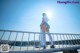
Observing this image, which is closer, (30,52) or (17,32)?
(30,52)

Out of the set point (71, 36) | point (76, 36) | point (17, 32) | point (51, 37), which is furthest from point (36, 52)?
point (76, 36)

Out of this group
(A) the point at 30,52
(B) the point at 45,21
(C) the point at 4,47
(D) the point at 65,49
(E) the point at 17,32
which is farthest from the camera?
(B) the point at 45,21

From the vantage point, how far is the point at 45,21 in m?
3.54

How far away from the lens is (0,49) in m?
1.66

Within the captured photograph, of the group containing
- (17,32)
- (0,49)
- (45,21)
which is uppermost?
(45,21)

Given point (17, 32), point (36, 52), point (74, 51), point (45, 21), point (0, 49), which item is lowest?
point (74, 51)

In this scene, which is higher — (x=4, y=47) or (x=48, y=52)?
(x=4, y=47)

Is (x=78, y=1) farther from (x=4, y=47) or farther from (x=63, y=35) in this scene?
(x=4, y=47)

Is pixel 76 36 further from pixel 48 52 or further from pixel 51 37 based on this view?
pixel 48 52

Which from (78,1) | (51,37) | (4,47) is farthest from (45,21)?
(4,47)

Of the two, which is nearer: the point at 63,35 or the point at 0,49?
the point at 0,49

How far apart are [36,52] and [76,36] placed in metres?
2.23

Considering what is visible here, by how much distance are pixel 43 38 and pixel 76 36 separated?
1.42m

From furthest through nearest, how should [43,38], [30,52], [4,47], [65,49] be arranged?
[43,38], [65,49], [30,52], [4,47]
